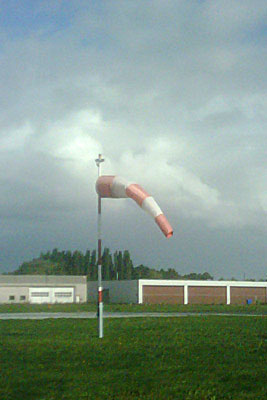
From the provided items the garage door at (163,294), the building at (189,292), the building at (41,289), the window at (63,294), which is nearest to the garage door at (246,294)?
the building at (189,292)

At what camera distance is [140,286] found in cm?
8512

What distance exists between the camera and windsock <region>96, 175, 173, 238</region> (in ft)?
63.6

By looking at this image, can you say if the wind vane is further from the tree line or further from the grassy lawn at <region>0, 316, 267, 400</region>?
the tree line

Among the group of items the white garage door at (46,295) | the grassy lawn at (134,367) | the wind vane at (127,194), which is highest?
the wind vane at (127,194)

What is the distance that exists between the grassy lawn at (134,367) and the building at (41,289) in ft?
234

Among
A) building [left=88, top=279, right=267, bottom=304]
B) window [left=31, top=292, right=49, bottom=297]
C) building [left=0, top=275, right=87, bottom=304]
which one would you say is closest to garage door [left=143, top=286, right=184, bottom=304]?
building [left=88, top=279, right=267, bottom=304]

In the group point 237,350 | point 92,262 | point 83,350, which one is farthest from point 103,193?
point 92,262

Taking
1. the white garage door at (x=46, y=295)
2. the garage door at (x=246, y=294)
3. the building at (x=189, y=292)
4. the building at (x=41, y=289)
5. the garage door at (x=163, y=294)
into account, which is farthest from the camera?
the white garage door at (x=46, y=295)

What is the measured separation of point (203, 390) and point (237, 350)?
7702 mm

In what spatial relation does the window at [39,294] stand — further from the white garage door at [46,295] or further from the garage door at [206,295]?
the garage door at [206,295]

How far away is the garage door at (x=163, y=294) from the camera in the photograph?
85.6 meters

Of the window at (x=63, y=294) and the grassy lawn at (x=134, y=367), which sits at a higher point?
the grassy lawn at (x=134, y=367)

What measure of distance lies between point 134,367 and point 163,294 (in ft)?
236

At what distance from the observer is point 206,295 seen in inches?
3497
